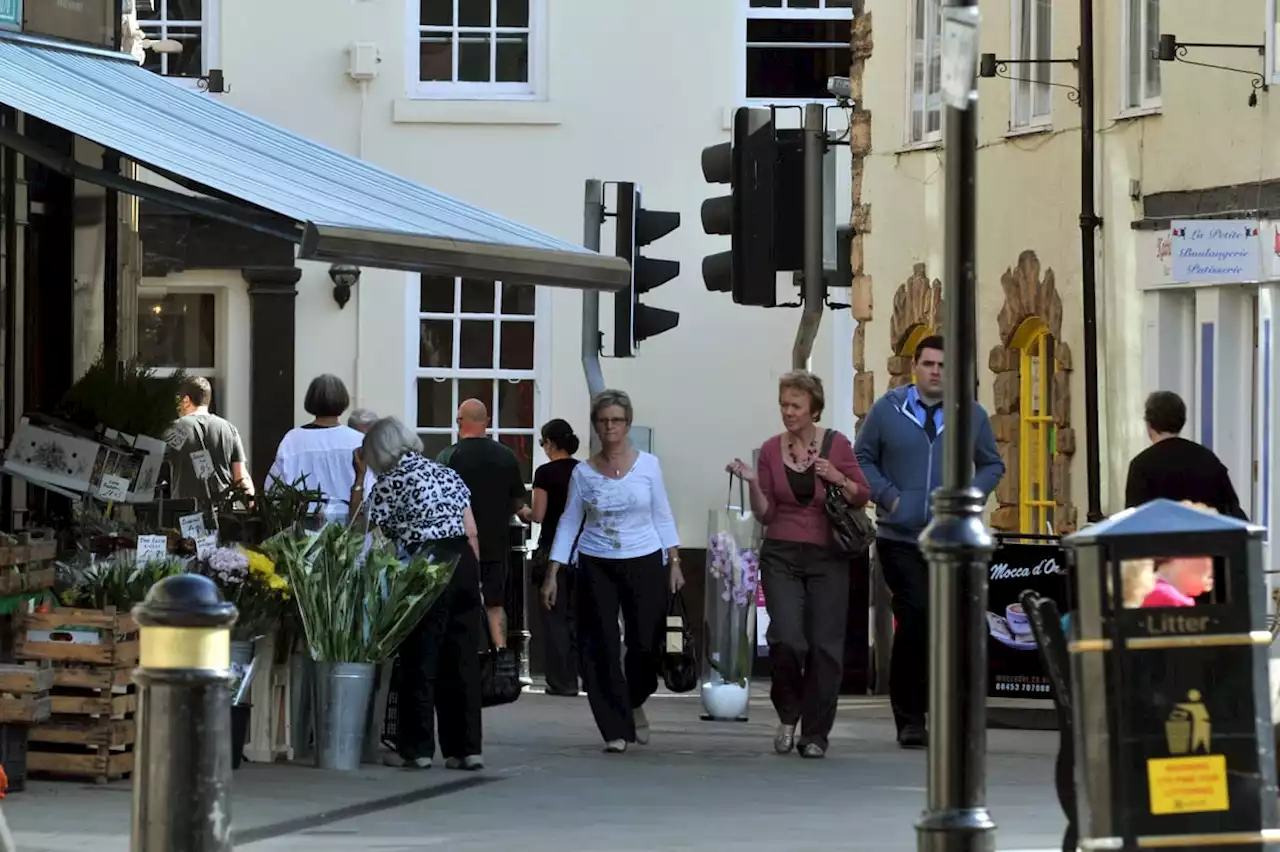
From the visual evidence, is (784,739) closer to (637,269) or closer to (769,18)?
(637,269)

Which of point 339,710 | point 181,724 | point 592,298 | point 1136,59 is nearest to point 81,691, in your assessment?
point 339,710

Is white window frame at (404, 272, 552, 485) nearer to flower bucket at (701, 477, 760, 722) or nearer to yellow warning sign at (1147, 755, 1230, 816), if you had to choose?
flower bucket at (701, 477, 760, 722)

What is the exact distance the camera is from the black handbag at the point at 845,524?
13.5 metres

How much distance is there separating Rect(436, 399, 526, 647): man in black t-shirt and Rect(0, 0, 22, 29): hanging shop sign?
4.66 metres

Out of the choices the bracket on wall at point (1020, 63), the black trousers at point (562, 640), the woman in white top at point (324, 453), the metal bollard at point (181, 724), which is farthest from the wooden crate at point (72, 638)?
the bracket on wall at point (1020, 63)

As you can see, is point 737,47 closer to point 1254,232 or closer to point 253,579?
point 1254,232

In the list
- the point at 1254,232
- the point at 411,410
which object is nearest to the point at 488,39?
the point at 411,410

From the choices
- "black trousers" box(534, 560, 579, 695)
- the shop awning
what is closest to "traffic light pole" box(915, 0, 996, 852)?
the shop awning

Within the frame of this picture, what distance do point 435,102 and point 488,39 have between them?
837 millimetres

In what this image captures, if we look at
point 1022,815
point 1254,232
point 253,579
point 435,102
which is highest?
point 435,102

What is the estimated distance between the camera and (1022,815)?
1116 cm

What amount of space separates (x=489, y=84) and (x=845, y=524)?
12.5 meters

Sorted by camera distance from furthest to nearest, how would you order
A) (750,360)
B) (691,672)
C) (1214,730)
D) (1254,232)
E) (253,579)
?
(750,360), (1254,232), (691,672), (253,579), (1214,730)

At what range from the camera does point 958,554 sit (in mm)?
8008
